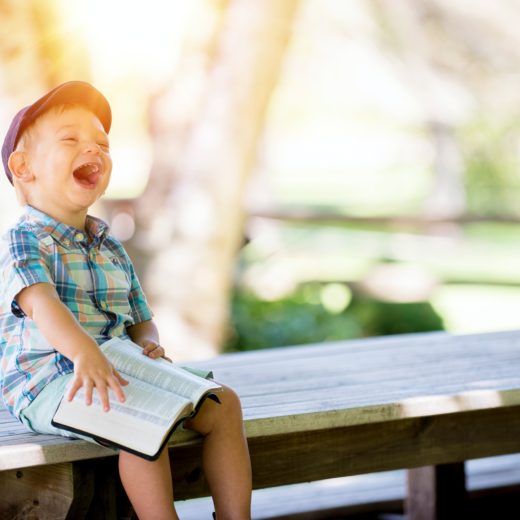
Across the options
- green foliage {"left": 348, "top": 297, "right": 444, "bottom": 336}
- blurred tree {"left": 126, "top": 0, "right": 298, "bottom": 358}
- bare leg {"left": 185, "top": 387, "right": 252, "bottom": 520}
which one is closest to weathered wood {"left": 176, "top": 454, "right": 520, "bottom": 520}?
bare leg {"left": 185, "top": 387, "right": 252, "bottom": 520}

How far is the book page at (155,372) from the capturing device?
6.65 feet

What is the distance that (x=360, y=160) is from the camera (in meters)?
22.9

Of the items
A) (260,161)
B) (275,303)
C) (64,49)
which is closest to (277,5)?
(64,49)

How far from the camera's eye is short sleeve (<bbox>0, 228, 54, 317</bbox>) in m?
2.08

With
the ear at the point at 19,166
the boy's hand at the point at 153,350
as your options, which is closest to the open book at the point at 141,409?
the boy's hand at the point at 153,350

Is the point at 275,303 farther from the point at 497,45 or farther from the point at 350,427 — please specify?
the point at 497,45

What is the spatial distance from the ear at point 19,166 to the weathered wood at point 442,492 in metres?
1.63

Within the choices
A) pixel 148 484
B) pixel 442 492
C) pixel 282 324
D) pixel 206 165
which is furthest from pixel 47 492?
pixel 282 324

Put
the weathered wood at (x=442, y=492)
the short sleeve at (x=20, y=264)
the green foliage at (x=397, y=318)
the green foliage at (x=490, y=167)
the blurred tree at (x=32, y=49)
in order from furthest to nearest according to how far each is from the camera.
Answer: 1. the green foliage at (x=490, y=167)
2. the green foliage at (x=397, y=318)
3. the blurred tree at (x=32, y=49)
4. the weathered wood at (x=442, y=492)
5. the short sleeve at (x=20, y=264)

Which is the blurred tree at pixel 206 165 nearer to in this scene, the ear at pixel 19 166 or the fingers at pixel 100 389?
the ear at pixel 19 166

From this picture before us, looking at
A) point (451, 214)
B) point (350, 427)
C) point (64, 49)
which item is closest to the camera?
point (350, 427)

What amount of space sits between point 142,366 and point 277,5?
427 centimetres

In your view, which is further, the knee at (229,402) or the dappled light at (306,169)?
the dappled light at (306,169)

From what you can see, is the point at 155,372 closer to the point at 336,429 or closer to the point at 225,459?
the point at 225,459
